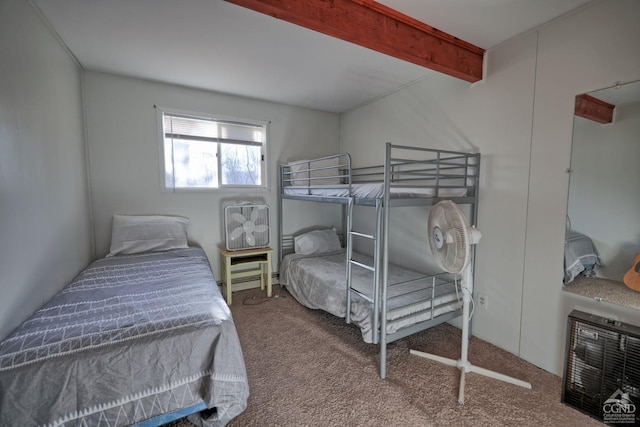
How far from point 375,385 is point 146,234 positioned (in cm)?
261

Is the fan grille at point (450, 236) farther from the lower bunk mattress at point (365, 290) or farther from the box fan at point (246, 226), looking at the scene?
the box fan at point (246, 226)

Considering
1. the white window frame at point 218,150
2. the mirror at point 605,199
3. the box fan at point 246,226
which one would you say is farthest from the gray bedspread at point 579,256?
the white window frame at point 218,150

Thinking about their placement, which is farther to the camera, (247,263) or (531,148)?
(247,263)

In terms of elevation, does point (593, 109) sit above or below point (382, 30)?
below

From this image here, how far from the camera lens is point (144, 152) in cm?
291

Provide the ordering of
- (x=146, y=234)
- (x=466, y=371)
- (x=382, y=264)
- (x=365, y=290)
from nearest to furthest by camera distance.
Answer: (x=466, y=371), (x=382, y=264), (x=365, y=290), (x=146, y=234)

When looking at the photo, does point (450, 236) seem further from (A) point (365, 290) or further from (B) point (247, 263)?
(B) point (247, 263)

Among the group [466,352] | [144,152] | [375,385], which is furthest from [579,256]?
[144,152]

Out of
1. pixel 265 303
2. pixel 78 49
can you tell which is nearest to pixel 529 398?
pixel 265 303

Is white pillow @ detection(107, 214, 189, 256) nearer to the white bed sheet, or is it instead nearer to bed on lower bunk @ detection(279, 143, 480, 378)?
bed on lower bunk @ detection(279, 143, 480, 378)

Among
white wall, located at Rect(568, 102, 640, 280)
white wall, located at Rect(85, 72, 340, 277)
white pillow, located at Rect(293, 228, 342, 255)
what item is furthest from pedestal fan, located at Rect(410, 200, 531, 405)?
white wall, located at Rect(85, 72, 340, 277)

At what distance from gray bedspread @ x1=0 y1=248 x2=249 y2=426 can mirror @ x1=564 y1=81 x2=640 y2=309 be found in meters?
2.29

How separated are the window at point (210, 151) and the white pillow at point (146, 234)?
44 centimetres

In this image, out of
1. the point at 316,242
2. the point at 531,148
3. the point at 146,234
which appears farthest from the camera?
the point at 316,242
